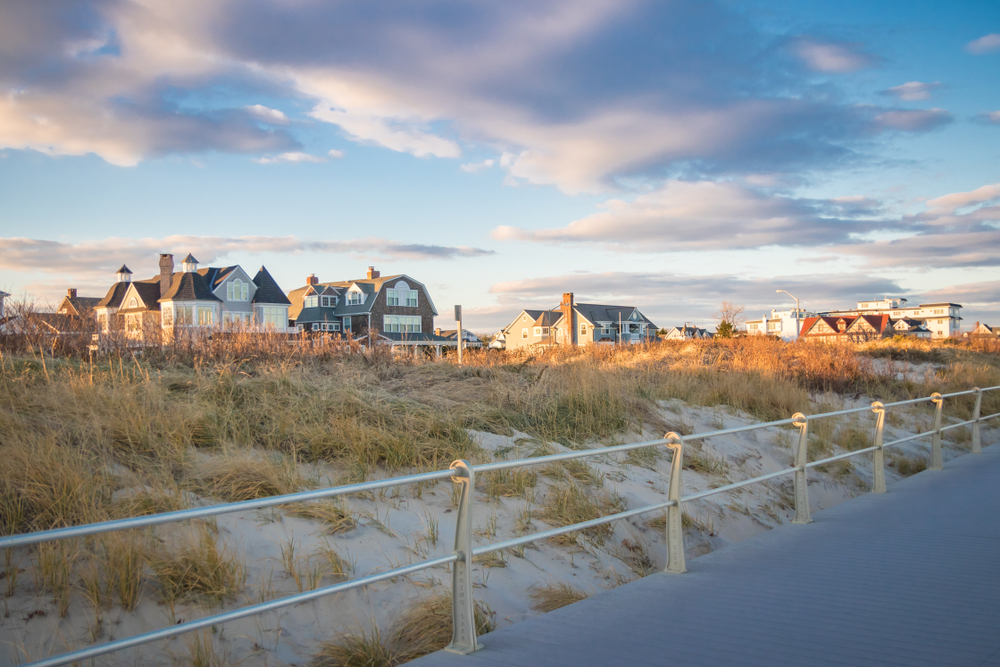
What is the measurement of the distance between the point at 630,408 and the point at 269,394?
5.90 m

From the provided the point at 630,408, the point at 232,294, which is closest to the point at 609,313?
the point at 232,294

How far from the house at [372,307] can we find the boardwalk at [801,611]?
53.8 m

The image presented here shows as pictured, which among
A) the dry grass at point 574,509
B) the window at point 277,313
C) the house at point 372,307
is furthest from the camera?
the house at point 372,307

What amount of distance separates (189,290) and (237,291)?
14.1 feet

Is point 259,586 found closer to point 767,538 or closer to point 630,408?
point 767,538

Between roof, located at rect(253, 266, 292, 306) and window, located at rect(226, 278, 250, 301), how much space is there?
2.51 ft

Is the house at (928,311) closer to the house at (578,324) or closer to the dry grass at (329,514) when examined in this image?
the house at (578,324)

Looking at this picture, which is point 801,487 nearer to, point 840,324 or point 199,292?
point 199,292

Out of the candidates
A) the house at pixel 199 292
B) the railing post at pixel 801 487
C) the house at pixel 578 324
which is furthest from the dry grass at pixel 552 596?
the house at pixel 578 324

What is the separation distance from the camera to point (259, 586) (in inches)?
193

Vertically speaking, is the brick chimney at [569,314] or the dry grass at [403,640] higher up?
the brick chimney at [569,314]

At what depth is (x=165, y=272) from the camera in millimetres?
54375

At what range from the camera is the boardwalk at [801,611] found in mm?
3738

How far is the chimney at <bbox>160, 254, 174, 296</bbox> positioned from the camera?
54.1m
